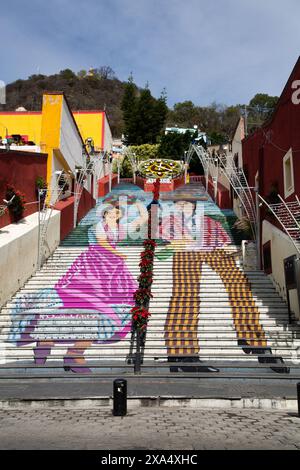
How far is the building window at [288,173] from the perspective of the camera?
1363cm

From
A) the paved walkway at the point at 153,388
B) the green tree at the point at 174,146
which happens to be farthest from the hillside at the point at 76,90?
the paved walkway at the point at 153,388

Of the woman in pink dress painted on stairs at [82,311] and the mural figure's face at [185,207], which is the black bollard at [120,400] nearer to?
the woman in pink dress painted on stairs at [82,311]

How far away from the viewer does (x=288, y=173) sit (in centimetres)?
1420

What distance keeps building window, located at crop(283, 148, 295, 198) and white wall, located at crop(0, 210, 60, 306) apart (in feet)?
29.7

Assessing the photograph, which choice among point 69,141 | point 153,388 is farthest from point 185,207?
point 153,388

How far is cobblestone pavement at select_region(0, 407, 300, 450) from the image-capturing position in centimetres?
569

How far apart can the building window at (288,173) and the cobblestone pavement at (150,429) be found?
26.6 feet

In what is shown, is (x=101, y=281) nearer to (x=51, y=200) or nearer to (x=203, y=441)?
(x=51, y=200)

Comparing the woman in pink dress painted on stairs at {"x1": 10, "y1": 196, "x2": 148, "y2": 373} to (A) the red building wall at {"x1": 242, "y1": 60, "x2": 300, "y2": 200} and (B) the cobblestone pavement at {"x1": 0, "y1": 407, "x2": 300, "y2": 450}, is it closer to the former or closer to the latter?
(B) the cobblestone pavement at {"x1": 0, "y1": 407, "x2": 300, "y2": 450}

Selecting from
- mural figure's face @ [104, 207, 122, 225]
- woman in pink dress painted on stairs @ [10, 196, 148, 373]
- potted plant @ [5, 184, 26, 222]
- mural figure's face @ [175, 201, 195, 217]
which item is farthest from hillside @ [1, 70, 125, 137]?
woman in pink dress painted on stairs @ [10, 196, 148, 373]

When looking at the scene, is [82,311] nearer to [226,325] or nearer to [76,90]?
[226,325]

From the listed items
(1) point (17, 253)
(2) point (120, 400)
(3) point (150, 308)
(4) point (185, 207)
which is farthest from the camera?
(4) point (185, 207)

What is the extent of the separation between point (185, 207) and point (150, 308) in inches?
445
